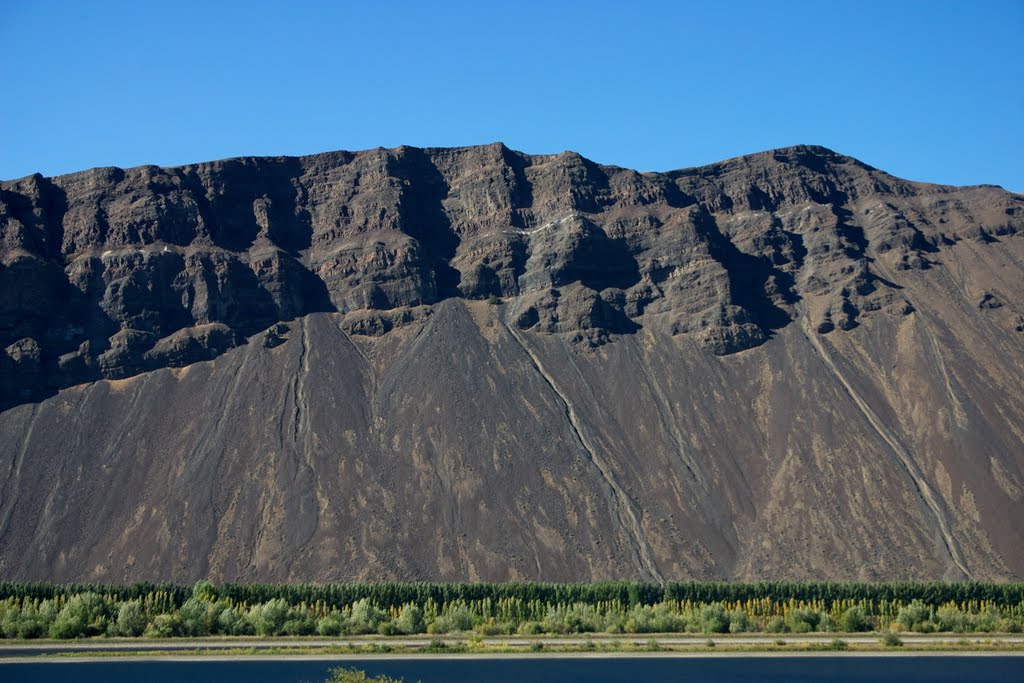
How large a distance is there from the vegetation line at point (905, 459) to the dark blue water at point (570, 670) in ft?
135

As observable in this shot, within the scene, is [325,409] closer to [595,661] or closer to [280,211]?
[280,211]

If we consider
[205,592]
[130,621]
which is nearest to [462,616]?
[205,592]

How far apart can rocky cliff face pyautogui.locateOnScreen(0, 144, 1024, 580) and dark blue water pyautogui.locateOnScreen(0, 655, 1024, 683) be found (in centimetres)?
4004

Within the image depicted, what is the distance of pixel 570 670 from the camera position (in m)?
70.0

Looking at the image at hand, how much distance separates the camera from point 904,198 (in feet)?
587

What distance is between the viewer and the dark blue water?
6525cm

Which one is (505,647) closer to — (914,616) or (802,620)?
(802,620)

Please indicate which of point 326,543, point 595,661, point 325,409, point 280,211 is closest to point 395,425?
point 325,409

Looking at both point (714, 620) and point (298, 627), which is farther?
point (714, 620)

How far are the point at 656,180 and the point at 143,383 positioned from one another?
276ft

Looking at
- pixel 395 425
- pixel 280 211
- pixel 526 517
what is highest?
pixel 280 211

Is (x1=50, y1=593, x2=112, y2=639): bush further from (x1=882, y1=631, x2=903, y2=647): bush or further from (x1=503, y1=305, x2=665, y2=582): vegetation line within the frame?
(x1=882, y1=631, x2=903, y2=647): bush

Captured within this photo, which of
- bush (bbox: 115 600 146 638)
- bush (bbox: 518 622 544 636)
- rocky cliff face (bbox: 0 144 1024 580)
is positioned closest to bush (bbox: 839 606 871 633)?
rocky cliff face (bbox: 0 144 1024 580)

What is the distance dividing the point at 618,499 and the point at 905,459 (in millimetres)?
33455
